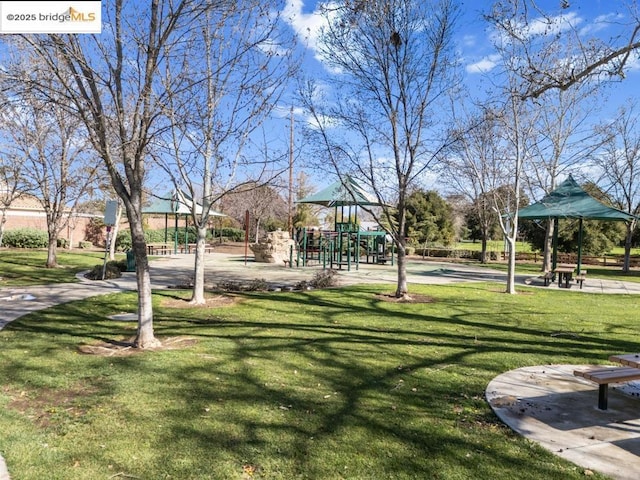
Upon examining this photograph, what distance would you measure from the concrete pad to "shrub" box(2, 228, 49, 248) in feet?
105

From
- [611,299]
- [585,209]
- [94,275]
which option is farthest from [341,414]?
[585,209]

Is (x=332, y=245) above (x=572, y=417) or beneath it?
above

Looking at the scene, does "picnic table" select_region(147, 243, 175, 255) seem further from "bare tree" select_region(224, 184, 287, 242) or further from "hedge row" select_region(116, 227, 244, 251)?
"bare tree" select_region(224, 184, 287, 242)

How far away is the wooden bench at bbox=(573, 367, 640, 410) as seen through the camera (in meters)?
4.15

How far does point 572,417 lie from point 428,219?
37.7m

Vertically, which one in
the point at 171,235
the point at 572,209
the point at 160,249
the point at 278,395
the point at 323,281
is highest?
the point at 572,209

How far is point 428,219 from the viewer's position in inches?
1619

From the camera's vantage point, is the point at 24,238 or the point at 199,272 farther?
the point at 24,238

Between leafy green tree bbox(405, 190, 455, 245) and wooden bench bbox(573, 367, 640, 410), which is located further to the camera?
leafy green tree bbox(405, 190, 455, 245)

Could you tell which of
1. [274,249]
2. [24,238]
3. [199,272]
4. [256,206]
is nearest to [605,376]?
[199,272]

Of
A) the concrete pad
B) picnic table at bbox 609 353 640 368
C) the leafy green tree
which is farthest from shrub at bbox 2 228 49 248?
picnic table at bbox 609 353 640 368

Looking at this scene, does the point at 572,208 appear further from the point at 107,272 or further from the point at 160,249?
the point at 160,249

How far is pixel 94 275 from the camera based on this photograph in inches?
594

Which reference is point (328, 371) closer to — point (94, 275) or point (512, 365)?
point (512, 365)
